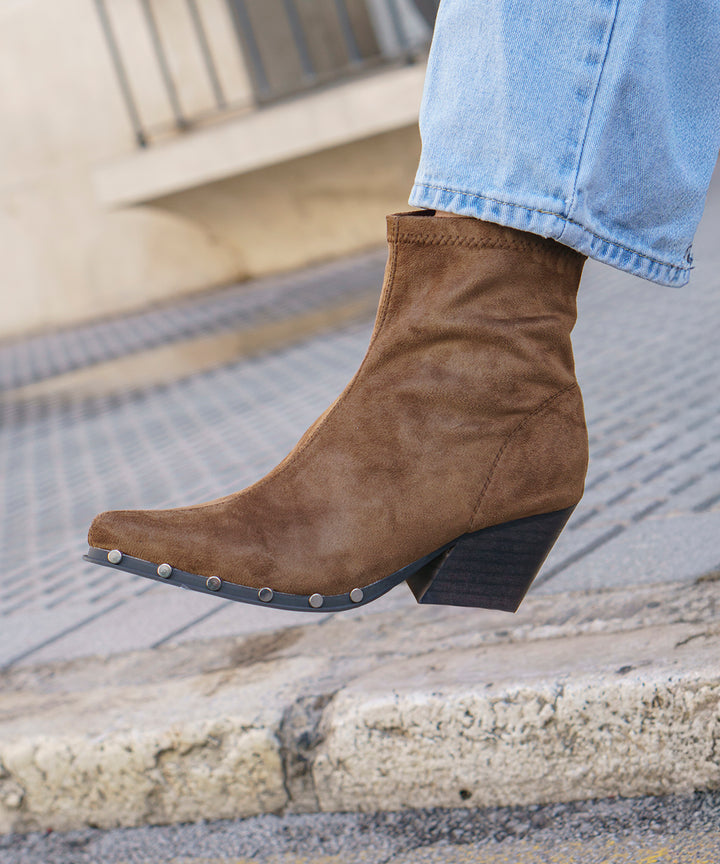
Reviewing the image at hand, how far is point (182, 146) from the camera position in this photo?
700 centimetres

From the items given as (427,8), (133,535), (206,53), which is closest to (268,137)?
(206,53)

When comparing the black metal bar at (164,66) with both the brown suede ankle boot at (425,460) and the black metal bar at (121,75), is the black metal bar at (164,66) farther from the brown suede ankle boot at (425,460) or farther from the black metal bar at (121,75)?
the brown suede ankle boot at (425,460)

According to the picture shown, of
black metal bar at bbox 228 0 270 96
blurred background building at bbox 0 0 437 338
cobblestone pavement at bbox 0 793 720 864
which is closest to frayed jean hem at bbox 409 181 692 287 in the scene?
cobblestone pavement at bbox 0 793 720 864

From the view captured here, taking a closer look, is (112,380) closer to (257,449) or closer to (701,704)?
(257,449)

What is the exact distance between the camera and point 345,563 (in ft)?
3.79

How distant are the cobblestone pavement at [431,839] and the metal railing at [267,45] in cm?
608

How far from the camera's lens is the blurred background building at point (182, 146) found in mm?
6969

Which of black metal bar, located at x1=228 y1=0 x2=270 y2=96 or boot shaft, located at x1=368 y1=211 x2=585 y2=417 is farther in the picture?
black metal bar, located at x1=228 y1=0 x2=270 y2=96

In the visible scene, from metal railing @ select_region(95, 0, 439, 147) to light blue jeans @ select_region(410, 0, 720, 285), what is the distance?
19.4 ft

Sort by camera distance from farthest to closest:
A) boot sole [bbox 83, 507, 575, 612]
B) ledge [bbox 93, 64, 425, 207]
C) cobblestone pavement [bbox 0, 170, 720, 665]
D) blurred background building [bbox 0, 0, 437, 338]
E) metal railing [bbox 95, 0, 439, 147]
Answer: blurred background building [bbox 0, 0, 437, 338] < metal railing [bbox 95, 0, 439, 147] < ledge [bbox 93, 64, 425, 207] < cobblestone pavement [bbox 0, 170, 720, 665] < boot sole [bbox 83, 507, 575, 612]

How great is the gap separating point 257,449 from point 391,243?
6.71ft

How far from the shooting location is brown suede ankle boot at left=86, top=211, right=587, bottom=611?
1.13 m

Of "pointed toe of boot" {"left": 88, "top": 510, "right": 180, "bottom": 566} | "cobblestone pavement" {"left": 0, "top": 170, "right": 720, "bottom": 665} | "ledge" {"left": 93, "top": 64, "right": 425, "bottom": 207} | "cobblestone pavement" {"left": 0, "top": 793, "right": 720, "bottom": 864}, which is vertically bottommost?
"cobblestone pavement" {"left": 0, "top": 793, "right": 720, "bottom": 864}

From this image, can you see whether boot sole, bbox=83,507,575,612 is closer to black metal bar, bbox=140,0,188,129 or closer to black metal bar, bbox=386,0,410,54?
black metal bar, bbox=386,0,410,54
